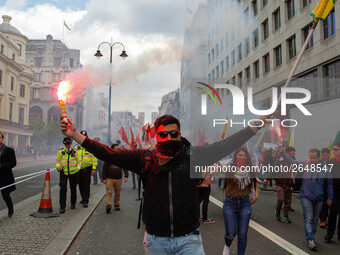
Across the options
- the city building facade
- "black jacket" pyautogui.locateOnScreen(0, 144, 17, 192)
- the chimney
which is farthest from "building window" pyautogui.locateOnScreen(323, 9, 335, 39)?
the chimney

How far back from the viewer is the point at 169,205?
8.08 ft

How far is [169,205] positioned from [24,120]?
54.4 m

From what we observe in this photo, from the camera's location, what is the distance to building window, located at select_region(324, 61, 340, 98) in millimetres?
17214

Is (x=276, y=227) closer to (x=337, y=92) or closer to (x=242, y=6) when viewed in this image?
(x=337, y=92)

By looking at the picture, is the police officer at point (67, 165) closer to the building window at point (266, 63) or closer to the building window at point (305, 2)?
the building window at point (305, 2)

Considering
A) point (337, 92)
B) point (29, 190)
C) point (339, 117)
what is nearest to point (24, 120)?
point (29, 190)

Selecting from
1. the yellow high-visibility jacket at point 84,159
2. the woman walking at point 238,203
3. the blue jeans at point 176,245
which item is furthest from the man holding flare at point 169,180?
the yellow high-visibility jacket at point 84,159

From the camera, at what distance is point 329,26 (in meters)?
17.5

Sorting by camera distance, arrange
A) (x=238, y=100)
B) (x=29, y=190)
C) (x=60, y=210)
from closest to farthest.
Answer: (x=238, y=100) < (x=60, y=210) < (x=29, y=190)

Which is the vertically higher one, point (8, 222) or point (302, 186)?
point (302, 186)

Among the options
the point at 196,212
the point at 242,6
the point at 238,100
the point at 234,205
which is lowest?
the point at 234,205

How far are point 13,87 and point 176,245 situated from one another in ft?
170

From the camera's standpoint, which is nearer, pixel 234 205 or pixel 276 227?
pixel 234 205

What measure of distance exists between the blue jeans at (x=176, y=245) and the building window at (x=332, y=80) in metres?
17.2
